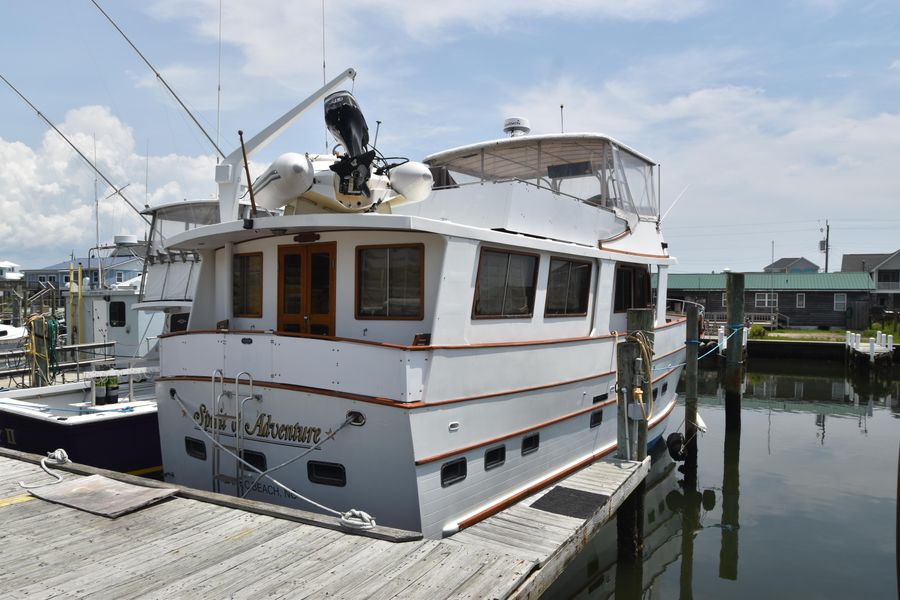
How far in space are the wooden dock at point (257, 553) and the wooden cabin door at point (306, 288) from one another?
2098mm

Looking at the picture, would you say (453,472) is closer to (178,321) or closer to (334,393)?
(334,393)

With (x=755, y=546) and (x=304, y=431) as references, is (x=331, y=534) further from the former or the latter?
(x=755, y=546)

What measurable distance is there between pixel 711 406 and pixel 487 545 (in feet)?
51.5

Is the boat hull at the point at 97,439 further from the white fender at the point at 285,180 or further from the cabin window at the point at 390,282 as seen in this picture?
the cabin window at the point at 390,282

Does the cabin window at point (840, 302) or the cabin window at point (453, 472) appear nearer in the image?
the cabin window at point (453, 472)

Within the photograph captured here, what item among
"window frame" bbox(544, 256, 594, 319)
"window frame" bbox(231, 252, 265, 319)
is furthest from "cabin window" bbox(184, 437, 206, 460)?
"window frame" bbox(544, 256, 594, 319)

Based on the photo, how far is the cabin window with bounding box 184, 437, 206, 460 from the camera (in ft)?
22.8

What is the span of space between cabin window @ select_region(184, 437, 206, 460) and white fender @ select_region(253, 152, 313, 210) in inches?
110

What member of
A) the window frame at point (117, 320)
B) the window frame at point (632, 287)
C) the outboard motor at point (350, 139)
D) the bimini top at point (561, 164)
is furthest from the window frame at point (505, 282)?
the window frame at point (117, 320)

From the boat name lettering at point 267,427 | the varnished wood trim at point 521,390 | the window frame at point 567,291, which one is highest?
the window frame at point 567,291

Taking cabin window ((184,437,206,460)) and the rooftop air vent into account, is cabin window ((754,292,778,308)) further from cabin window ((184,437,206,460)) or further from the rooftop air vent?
cabin window ((184,437,206,460))

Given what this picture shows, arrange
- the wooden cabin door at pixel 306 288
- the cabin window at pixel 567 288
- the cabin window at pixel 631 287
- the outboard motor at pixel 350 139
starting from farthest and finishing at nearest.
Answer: the cabin window at pixel 631 287 → the cabin window at pixel 567 288 → the outboard motor at pixel 350 139 → the wooden cabin door at pixel 306 288

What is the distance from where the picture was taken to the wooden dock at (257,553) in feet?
13.2

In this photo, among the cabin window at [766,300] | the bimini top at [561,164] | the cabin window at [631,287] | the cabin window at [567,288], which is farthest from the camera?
the cabin window at [766,300]
